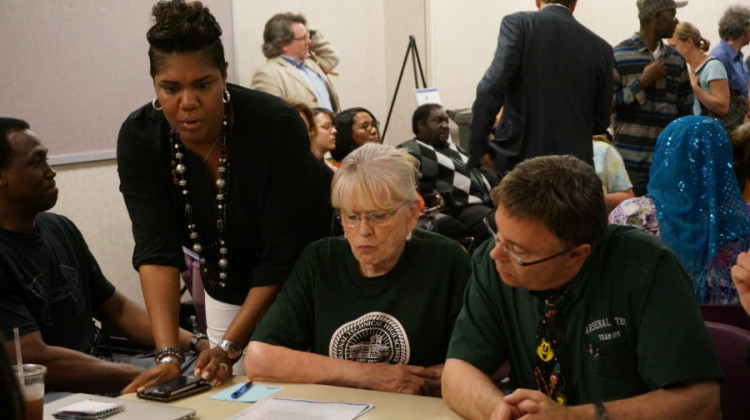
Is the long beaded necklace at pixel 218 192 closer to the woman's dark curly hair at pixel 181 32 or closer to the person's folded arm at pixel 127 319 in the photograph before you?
the woman's dark curly hair at pixel 181 32

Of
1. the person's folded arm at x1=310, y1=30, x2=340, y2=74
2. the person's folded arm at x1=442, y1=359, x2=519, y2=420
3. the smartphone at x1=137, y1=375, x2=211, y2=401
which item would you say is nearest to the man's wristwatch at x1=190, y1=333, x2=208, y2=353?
the smartphone at x1=137, y1=375, x2=211, y2=401

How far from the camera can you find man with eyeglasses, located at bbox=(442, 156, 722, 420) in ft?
5.54

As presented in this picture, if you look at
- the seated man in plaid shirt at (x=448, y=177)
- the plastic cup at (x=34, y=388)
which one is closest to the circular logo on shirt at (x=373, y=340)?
the plastic cup at (x=34, y=388)

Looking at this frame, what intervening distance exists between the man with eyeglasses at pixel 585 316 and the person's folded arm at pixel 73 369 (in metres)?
1.30

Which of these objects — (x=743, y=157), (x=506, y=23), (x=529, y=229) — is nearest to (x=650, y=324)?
(x=529, y=229)

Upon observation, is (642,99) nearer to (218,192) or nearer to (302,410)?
(218,192)

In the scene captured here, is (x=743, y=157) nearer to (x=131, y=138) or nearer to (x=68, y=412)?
(x=131, y=138)

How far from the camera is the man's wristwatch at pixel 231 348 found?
2232mm

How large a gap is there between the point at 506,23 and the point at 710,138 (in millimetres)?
1220

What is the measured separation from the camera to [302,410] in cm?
187

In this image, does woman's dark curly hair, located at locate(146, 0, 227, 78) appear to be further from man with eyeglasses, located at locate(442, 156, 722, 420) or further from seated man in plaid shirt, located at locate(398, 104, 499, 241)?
seated man in plaid shirt, located at locate(398, 104, 499, 241)

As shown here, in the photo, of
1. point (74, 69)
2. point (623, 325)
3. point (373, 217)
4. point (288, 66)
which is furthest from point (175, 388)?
point (288, 66)

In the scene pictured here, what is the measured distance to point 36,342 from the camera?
102 inches

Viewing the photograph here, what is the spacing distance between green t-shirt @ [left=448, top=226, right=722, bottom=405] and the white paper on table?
0.39 metres
